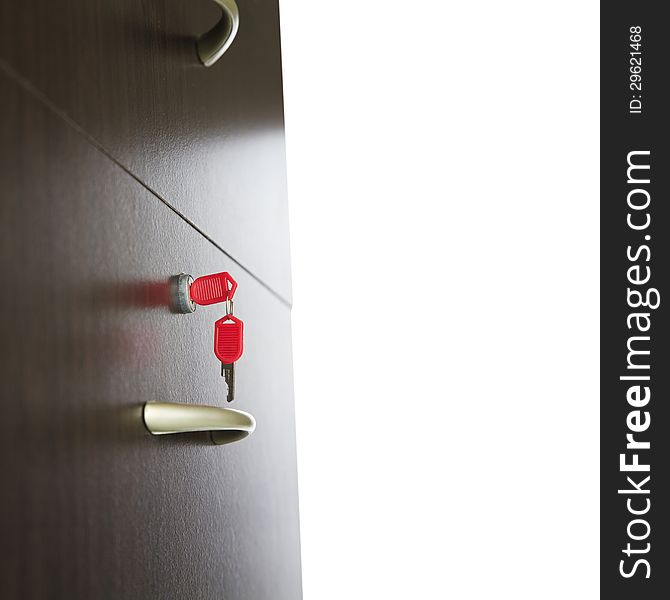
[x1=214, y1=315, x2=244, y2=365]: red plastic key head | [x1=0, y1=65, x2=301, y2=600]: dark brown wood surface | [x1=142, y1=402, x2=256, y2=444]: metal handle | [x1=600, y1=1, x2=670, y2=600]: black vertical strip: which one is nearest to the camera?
[x1=0, y1=65, x2=301, y2=600]: dark brown wood surface

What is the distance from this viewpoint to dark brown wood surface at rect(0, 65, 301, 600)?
0.88 feet

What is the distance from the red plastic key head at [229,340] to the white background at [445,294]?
854 millimetres

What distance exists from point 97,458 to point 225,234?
30 centimetres

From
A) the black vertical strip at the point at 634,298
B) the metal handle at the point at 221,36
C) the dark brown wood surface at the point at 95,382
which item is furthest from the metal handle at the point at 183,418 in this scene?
the black vertical strip at the point at 634,298

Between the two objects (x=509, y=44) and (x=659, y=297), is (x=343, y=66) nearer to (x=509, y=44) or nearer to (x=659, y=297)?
(x=509, y=44)

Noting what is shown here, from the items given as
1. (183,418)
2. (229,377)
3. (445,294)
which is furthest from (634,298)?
(183,418)

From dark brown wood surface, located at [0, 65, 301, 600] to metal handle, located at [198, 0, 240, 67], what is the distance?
118 mm

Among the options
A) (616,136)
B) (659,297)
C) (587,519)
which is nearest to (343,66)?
(616,136)

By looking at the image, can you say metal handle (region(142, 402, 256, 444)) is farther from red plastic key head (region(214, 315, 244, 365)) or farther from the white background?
the white background

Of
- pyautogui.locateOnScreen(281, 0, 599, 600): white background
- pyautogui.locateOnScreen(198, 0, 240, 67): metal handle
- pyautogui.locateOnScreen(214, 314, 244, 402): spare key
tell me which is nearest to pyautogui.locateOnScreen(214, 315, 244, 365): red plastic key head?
pyautogui.locateOnScreen(214, 314, 244, 402): spare key

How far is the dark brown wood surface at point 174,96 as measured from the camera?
31 centimetres

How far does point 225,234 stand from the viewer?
2.01ft

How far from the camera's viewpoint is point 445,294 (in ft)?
4.60

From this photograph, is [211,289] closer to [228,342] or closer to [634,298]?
[228,342]
